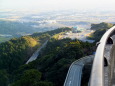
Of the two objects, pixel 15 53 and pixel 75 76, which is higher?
pixel 75 76

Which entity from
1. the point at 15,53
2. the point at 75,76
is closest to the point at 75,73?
the point at 75,76

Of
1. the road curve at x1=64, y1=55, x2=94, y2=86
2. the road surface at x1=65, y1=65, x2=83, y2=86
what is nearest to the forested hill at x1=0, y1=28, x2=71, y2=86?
the road curve at x1=64, y1=55, x2=94, y2=86

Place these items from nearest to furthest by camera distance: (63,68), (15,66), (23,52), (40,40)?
(63,68) < (15,66) < (23,52) < (40,40)

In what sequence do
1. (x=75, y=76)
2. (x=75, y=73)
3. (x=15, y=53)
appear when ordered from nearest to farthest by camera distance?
1. (x=75, y=76)
2. (x=75, y=73)
3. (x=15, y=53)

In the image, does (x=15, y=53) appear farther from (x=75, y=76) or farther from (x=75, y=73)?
(x=75, y=76)

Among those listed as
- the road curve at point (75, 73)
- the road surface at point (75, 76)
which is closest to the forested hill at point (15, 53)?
the road curve at point (75, 73)

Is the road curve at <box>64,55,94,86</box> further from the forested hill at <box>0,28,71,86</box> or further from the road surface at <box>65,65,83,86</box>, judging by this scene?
the forested hill at <box>0,28,71,86</box>

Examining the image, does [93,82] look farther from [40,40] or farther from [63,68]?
[40,40]

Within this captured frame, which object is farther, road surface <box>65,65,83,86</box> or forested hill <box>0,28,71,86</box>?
forested hill <box>0,28,71,86</box>

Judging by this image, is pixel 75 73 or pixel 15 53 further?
pixel 15 53

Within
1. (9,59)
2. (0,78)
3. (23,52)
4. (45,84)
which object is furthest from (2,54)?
(45,84)

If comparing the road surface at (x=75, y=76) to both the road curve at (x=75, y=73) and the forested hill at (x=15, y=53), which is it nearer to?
the road curve at (x=75, y=73)
